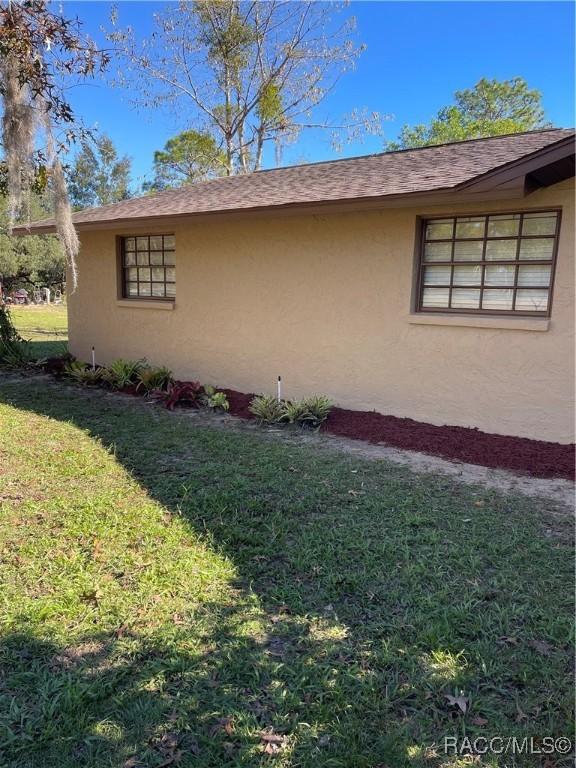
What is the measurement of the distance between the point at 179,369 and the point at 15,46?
526 centimetres

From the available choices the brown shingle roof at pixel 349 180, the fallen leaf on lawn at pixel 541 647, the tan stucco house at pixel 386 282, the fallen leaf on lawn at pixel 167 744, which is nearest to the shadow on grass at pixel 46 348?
the brown shingle roof at pixel 349 180

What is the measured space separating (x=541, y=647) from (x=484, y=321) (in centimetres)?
403

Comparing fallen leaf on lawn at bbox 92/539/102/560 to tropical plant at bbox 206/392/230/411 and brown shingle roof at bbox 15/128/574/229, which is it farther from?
brown shingle roof at bbox 15/128/574/229

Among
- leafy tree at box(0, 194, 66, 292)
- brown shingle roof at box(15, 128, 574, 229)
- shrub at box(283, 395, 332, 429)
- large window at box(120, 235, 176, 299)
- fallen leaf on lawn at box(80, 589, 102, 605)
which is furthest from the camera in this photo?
leafy tree at box(0, 194, 66, 292)

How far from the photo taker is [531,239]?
570 cm

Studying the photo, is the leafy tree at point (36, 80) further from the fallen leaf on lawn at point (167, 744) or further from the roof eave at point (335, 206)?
the fallen leaf on lawn at point (167, 744)

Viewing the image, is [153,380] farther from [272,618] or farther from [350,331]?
[272,618]

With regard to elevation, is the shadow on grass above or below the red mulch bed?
above

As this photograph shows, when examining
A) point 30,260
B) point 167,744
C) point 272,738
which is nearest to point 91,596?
point 167,744

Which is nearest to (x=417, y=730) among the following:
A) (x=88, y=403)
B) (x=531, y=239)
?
(x=531, y=239)

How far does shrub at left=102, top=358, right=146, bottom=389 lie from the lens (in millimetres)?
9000

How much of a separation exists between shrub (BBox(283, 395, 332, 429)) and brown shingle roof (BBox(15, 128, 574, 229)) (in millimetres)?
2538

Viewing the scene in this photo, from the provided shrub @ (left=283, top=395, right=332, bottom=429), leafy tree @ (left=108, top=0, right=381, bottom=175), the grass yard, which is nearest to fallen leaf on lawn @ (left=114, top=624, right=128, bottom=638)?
shrub @ (left=283, top=395, right=332, bottom=429)

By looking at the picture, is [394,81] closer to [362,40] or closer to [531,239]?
[362,40]
